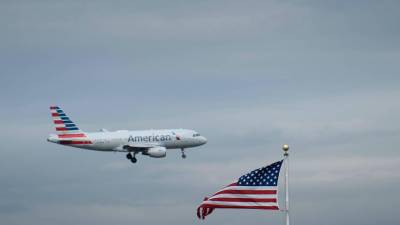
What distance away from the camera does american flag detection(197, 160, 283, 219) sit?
279ft

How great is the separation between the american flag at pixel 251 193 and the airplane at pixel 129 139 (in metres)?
105

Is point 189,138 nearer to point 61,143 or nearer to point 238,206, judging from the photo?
point 61,143

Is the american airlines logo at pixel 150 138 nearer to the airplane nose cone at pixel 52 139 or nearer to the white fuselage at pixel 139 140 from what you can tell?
the white fuselage at pixel 139 140

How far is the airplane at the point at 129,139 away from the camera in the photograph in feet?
632

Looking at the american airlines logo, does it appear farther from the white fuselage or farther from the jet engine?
the jet engine

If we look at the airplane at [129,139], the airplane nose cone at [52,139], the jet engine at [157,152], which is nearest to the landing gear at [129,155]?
the airplane at [129,139]

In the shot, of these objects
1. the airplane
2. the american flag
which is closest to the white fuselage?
the airplane

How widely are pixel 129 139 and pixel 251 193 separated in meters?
110

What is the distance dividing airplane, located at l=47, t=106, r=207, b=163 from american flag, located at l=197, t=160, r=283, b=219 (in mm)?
104754

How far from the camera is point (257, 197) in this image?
85.6 meters

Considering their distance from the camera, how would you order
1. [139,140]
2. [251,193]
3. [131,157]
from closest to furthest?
[251,193] → [139,140] → [131,157]

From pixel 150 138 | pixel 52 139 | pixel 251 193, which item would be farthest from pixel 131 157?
pixel 251 193

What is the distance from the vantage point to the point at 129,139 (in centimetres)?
19488

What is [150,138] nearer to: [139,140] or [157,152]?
[139,140]
